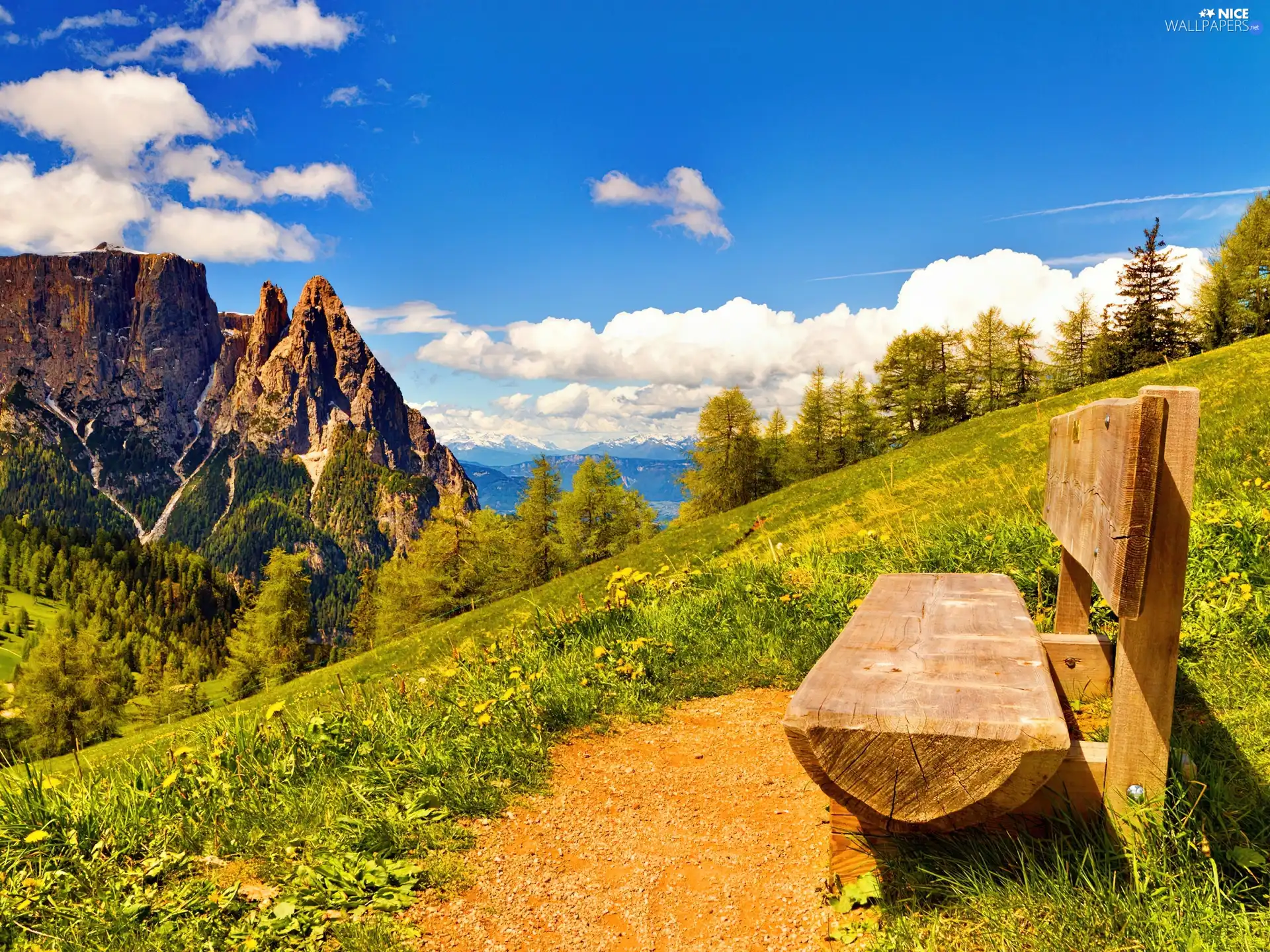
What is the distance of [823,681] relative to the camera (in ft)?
8.71

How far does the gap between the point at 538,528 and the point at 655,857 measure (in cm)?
4356

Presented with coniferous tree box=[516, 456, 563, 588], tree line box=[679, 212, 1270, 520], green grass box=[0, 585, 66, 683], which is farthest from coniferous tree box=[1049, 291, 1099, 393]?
green grass box=[0, 585, 66, 683]

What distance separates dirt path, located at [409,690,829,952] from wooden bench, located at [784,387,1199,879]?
0.47m

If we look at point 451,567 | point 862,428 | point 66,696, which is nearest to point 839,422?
point 862,428

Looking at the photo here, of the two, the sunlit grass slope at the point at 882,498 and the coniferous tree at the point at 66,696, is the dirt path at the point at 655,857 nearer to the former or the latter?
the sunlit grass slope at the point at 882,498

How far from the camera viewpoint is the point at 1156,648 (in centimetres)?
219

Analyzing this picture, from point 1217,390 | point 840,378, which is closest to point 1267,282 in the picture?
point 840,378

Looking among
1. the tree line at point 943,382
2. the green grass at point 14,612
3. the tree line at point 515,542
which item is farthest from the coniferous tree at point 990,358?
the green grass at point 14,612

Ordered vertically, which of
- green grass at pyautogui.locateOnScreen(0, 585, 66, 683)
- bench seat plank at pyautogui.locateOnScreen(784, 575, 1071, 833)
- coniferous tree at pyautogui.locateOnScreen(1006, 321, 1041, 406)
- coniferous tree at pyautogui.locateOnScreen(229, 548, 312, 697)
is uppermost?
coniferous tree at pyautogui.locateOnScreen(1006, 321, 1041, 406)

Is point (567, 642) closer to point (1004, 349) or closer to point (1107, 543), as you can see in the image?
point (1107, 543)

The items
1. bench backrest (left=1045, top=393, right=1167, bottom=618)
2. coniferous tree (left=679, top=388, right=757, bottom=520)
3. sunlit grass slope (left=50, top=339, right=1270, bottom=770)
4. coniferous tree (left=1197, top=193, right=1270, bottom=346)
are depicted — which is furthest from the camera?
coniferous tree (left=679, top=388, right=757, bottom=520)

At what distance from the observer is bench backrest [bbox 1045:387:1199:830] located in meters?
2.06

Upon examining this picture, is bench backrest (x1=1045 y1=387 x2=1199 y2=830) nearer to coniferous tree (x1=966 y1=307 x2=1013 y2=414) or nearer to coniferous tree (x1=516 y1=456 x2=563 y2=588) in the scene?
coniferous tree (x1=516 y1=456 x2=563 y2=588)

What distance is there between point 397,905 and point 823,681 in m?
2.04
